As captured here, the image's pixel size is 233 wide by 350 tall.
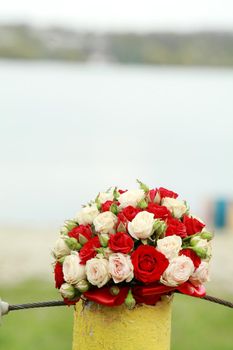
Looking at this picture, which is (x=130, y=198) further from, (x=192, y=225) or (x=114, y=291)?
(x=114, y=291)

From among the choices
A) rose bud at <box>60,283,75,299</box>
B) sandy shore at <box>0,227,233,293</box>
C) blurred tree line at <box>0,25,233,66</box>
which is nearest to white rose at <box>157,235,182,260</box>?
rose bud at <box>60,283,75,299</box>

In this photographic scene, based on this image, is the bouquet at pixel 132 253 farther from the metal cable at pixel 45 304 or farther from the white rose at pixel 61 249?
the metal cable at pixel 45 304

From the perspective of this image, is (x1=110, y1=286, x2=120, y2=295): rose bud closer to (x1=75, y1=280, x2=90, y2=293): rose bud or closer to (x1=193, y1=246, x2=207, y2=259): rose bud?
(x1=75, y1=280, x2=90, y2=293): rose bud

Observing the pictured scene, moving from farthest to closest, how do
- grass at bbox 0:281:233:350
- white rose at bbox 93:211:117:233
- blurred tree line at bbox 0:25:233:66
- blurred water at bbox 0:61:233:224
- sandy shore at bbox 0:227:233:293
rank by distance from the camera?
blurred tree line at bbox 0:25:233:66 → blurred water at bbox 0:61:233:224 → sandy shore at bbox 0:227:233:293 → grass at bbox 0:281:233:350 → white rose at bbox 93:211:117:233

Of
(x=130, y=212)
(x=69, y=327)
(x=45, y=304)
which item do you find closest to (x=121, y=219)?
(x=130, y=212)

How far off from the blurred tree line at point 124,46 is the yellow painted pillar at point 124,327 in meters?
62.8

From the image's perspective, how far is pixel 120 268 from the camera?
2957mm

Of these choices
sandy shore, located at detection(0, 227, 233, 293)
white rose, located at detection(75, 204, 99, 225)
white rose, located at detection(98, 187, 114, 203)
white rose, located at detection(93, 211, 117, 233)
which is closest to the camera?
white rose, located at detection(93, 211, 117, 233)

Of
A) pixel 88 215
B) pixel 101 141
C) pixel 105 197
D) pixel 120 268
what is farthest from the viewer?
pixel 101 141

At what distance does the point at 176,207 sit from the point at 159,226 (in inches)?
6.2

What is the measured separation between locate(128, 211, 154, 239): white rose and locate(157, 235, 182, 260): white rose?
5cm

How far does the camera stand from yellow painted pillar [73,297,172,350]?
3049mm

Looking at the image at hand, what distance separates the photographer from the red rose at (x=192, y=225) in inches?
124

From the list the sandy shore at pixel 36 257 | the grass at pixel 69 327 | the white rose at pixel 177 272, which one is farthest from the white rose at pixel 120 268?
the sandy shore at pixel 36 257
